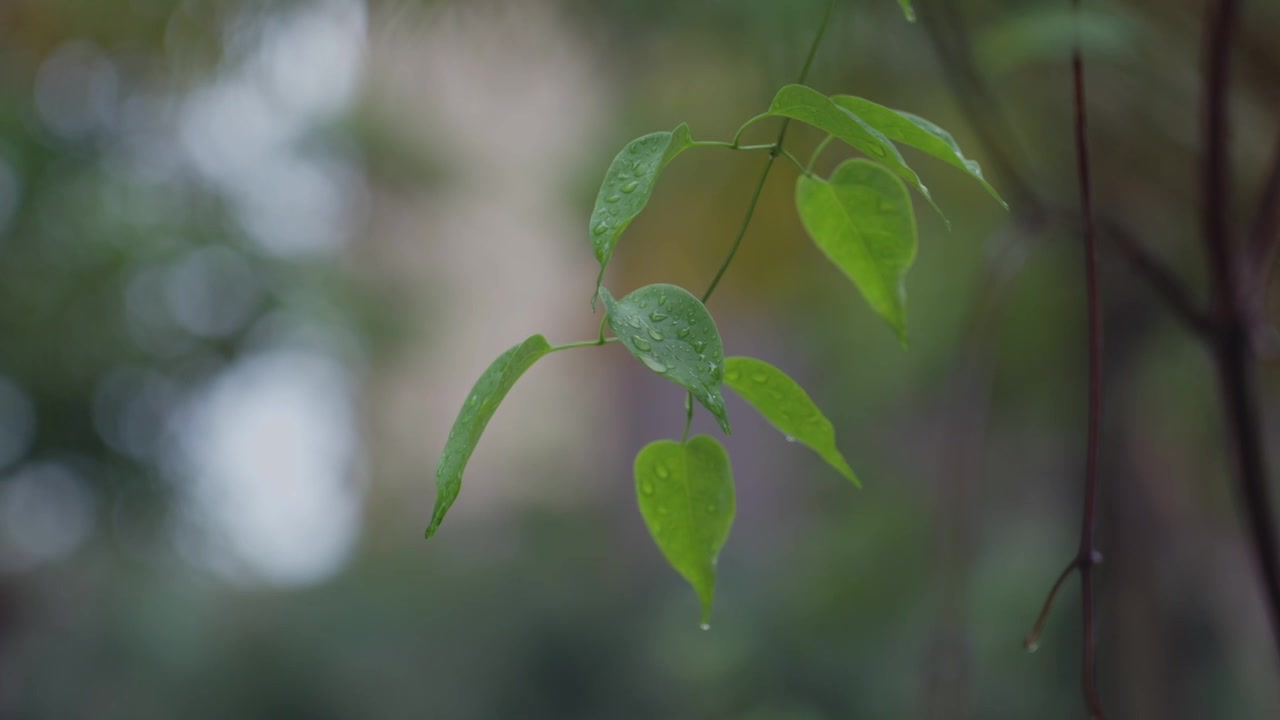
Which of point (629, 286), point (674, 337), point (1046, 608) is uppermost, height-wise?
point (674, 337)

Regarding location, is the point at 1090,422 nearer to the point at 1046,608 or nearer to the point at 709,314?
the point at 1046,608

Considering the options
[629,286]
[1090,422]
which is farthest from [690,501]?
[629,286]

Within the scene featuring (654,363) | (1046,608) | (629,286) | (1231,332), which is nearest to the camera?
(654,363)

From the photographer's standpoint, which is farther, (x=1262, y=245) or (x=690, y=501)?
(x=1262, y=245)

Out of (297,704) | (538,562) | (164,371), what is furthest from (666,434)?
(164,371)

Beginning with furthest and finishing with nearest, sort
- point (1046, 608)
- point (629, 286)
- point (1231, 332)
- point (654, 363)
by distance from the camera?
point (629, 286) < point (1231, 332) < point (1046, 608) < point (654, 363)

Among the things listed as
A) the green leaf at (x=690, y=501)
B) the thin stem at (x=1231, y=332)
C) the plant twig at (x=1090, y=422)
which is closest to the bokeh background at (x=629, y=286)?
the thin stem at (x=1231, y=332)
